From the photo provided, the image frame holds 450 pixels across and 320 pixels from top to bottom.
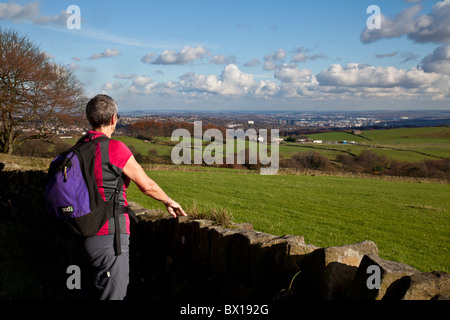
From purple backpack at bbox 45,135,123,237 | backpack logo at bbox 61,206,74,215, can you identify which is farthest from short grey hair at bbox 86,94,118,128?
backpack logo at bbox 61,206,74,215

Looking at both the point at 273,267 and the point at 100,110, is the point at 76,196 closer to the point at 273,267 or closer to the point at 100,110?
the point at 100,110

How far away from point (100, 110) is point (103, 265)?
1373 millimetres

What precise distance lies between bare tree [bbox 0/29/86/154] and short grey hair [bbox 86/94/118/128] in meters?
23.8

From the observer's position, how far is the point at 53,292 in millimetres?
5145

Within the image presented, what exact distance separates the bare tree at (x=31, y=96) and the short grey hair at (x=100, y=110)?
2385 cm

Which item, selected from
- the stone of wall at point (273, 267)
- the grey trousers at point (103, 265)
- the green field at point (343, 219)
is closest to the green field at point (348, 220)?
the green field at point (343, 219)

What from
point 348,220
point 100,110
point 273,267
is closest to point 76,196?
point 100,110

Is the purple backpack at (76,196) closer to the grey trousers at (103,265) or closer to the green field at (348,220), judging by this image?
the grey trousers at (103,265)

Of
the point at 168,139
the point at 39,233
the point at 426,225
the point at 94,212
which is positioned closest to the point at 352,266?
the point at 94,212

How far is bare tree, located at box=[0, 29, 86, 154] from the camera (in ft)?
79.1

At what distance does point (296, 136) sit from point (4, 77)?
65.2m

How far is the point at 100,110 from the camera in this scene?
320 centimetres
